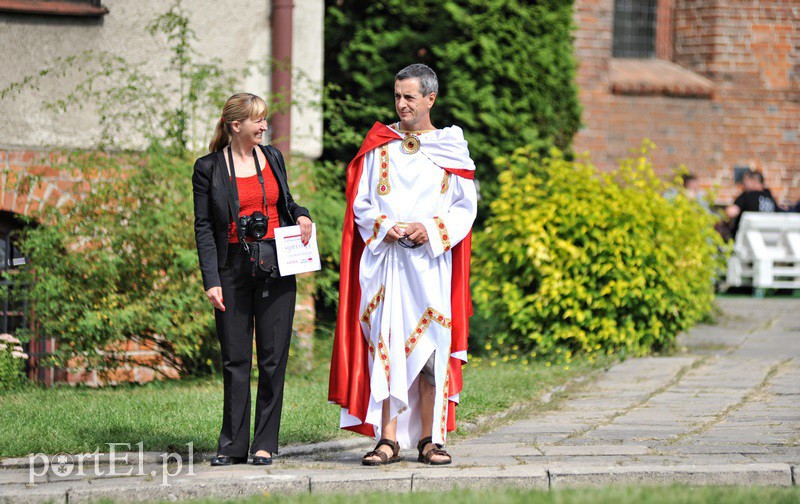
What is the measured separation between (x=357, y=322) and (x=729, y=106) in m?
14.0

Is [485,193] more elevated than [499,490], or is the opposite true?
[485,193]

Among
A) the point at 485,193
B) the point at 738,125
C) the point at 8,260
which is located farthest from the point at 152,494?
the point at 738,125

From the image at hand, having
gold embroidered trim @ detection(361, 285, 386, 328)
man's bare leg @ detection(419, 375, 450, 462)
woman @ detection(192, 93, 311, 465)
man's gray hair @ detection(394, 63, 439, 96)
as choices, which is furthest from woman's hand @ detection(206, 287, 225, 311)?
man's gray hair @ detection(394, 63, 439, 96)

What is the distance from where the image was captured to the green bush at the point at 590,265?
9.91m

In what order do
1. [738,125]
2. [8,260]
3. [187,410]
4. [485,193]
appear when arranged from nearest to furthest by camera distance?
[187,410]
[8,260]
[485,193]
[738,125]

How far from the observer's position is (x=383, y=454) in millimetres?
6180

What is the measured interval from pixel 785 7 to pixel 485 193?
8.70 m

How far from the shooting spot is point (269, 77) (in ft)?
36.4

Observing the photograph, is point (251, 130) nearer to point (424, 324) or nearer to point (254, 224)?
point (254, 224)

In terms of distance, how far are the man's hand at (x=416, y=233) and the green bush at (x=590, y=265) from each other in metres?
3.87

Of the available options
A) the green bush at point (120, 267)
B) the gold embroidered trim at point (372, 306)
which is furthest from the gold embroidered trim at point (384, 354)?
the green bush at point (120, 267)

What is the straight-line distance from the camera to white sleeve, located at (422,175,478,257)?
6141mm

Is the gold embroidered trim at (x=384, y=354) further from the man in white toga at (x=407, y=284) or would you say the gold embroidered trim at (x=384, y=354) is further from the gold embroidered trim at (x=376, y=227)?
the gold embroidered trim at (x=376, y=227)

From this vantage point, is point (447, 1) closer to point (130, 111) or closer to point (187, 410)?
point (130, 111)
